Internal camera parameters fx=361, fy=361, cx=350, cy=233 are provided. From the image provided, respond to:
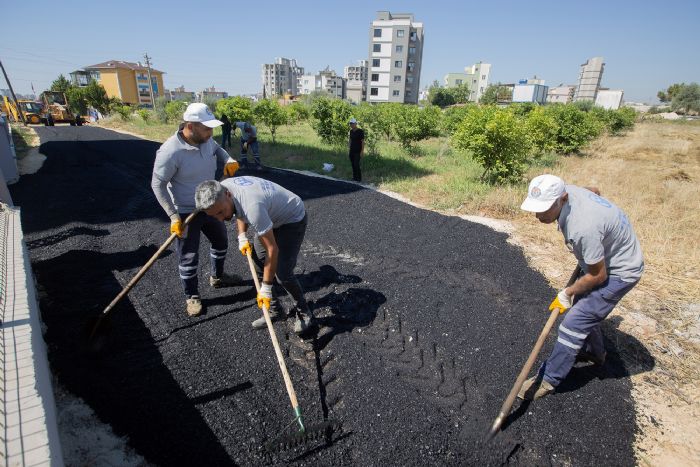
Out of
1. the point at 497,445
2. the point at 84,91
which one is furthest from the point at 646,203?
the point at 84,91

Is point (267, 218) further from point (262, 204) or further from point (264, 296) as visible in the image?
point (264, 296)

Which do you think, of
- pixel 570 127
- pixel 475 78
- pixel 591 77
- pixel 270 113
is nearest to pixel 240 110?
pixel 270 113

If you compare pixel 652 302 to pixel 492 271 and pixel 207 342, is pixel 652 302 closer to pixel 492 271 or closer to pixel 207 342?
pixel 492 271

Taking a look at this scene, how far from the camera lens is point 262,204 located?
8.08 ft

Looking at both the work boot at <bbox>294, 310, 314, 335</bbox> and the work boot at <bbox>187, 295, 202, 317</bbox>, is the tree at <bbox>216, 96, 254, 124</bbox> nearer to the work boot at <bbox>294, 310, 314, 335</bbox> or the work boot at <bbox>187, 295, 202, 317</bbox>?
the work boot at <bbox>187, 295, 202, 317</bbox>

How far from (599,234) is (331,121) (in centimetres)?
1303

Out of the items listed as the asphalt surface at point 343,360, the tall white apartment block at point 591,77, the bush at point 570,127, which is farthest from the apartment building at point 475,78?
the asphalt surface at point 343,360

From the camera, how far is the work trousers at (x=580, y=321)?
2334mm

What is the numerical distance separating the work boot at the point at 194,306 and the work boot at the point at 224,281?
40 cm

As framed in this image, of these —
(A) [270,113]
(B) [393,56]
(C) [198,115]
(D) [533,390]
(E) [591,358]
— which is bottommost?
(D) [533,390]

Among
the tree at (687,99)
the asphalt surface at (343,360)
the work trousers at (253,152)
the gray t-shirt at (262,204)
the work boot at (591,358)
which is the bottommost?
the asphalt surface at (343,360)

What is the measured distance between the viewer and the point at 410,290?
3.90 m

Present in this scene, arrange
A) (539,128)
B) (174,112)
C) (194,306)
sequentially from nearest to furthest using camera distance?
1. (194,306)
2. (539,128)
3. (174,112)

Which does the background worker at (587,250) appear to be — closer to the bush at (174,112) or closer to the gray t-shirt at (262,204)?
the gray t-shirt at (262,204)
